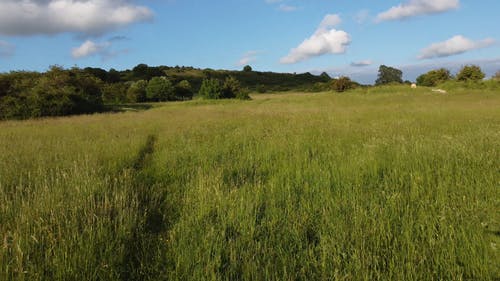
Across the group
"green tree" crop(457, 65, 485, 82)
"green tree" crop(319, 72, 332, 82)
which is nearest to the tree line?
"green tree" crop(457, 65, 485, 82)

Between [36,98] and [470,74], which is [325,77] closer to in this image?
[470,74]

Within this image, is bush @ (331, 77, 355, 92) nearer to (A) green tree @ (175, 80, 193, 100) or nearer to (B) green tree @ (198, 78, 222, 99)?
(B) green tree @ (198, 78, 222, 99)

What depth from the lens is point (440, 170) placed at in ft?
14.5

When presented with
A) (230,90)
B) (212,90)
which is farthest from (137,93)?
(230,90)

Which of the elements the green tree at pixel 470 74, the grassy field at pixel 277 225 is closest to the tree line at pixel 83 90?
the green tree at pixel 470 74

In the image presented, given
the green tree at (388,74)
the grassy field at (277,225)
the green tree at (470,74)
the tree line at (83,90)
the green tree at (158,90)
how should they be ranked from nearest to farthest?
the grassy field at (277,225)
the tree line at (83,90)
the green tree at (470,74)
the green tree at (158,90)
the green tree at (388,74)

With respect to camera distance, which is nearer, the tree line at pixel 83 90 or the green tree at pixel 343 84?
the tree line at pixel 83 90

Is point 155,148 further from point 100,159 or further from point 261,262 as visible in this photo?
point 261,262

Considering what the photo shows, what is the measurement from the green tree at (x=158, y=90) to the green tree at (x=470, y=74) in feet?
165

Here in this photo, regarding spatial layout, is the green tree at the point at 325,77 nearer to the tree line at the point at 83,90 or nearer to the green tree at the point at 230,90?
the tree line at the point at 83,90

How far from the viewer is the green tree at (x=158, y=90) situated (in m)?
52.2

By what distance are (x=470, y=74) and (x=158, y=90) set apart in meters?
52.4

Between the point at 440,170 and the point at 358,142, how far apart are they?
3114 mm

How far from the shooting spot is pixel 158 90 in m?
52.3
